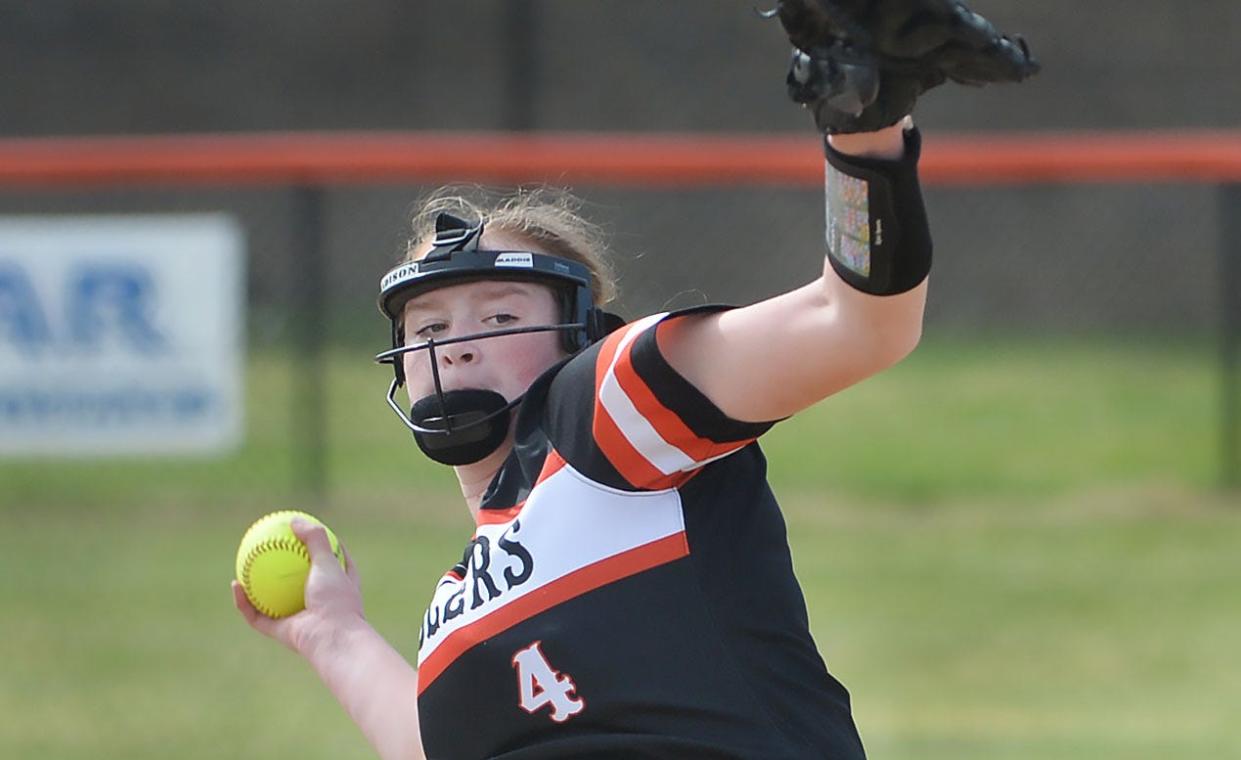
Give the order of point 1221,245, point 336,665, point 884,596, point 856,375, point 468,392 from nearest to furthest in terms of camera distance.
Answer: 1. point 856,375
2. point 468,392
3. point 336,665
4. point 884,596
5. point 1221,245

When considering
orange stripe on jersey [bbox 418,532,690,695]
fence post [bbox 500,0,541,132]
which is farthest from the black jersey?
fence post [bbox 500,0,541,132]

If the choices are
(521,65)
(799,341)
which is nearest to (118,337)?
(521,65)

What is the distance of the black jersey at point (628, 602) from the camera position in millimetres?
2148

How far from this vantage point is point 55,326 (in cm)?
902

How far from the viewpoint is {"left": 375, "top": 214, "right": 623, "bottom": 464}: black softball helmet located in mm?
2439

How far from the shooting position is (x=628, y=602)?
2178mm

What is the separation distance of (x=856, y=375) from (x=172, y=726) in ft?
16.0

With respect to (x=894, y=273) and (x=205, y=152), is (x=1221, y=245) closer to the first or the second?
(x=205, y=152)

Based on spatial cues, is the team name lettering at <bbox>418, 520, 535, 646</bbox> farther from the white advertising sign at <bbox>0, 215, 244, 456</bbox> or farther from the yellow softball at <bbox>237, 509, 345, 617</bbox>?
the white advertising sign at <bbox>0, 215, 244, 456</bbox>

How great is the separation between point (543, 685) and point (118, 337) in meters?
7.17

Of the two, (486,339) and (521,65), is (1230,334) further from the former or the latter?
(486,339)

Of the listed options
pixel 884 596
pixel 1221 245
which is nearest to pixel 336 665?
pixel 884 596

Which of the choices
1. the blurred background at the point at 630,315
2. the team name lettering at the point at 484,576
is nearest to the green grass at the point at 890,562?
the blurred background at the point at 630,315

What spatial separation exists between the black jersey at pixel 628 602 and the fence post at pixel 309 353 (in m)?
7.25
